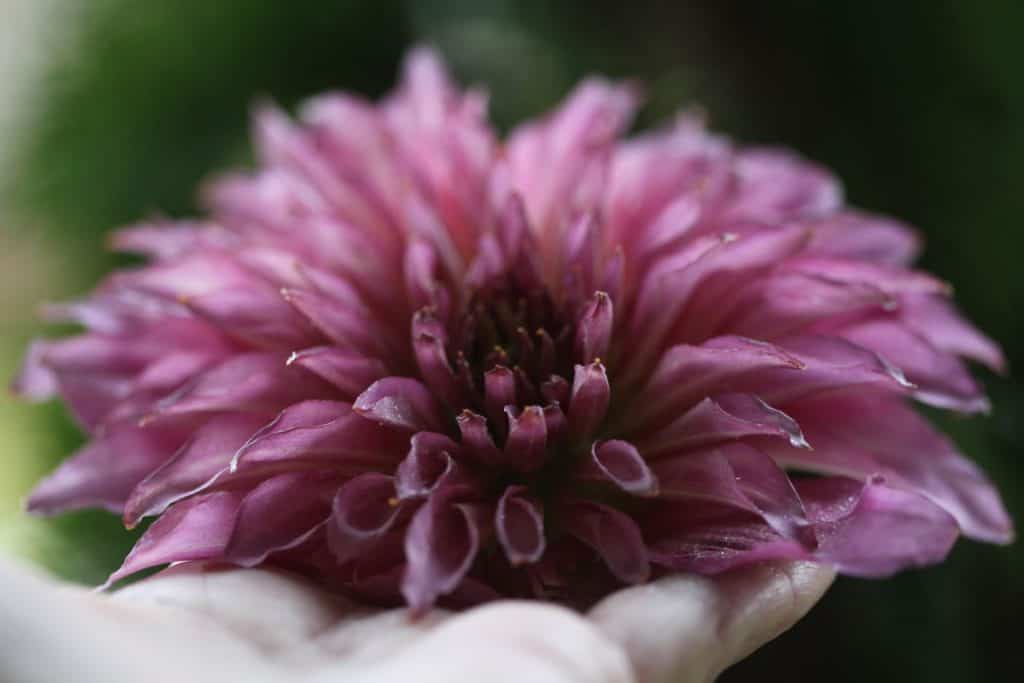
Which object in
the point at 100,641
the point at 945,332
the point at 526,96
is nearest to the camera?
the point at 100,641

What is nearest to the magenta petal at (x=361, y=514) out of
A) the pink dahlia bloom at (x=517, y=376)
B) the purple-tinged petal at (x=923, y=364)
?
the pink dahlia bloom at (x=517, y=376)

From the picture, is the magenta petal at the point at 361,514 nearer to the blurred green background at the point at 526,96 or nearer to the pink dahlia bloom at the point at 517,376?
the pink dahlia bloom at the point at 517,376

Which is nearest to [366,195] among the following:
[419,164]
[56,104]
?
[419,164]

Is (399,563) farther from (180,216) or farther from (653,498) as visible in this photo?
(180,216)

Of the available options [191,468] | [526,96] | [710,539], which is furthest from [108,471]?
[526,96]

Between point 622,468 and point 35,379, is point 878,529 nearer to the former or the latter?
point 622,468

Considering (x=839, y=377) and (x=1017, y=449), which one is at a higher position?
(x=839, y=377)
